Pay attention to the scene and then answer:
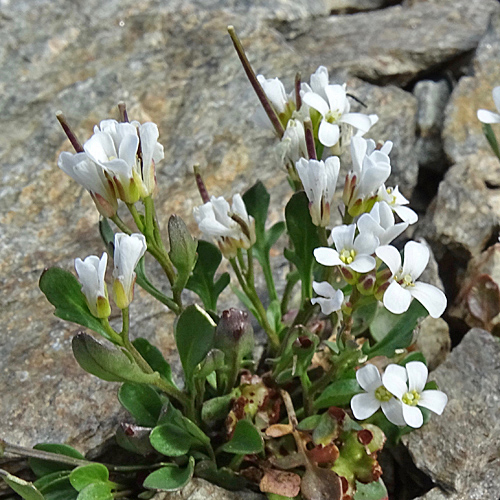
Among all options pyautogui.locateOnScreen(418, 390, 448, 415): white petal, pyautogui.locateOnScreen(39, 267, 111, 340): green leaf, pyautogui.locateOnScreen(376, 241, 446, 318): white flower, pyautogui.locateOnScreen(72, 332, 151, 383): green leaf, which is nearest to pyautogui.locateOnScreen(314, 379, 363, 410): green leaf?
pyautogui.locateOnScreen(418, 390, 448, 415): white petal

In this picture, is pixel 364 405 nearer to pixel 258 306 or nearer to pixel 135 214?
pixel 258 306

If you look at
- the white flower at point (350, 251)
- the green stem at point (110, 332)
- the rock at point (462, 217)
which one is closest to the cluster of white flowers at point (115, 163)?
the green stem at point (110, 332)

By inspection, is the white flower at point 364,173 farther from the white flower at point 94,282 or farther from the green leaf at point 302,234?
the white flower at point 94,282

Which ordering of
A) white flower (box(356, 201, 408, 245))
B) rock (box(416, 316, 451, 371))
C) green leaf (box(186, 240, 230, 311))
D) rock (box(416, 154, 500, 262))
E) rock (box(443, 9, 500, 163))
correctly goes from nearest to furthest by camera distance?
white flower (box(356, 201, 408, 245))
green leaf (box(186, 240, 230, 311))
rock (box(416, 316, 451, 371))
rock (box(416, 154, 500, 262))
rock (box(443, 9, 500, 163))

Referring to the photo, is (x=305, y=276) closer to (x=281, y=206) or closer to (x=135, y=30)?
(x=281, y=206)

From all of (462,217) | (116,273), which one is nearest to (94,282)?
(116,273)

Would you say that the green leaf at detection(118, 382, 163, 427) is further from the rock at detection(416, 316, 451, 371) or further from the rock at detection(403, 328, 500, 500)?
the rock at detection(416, 316, 451, 371)
